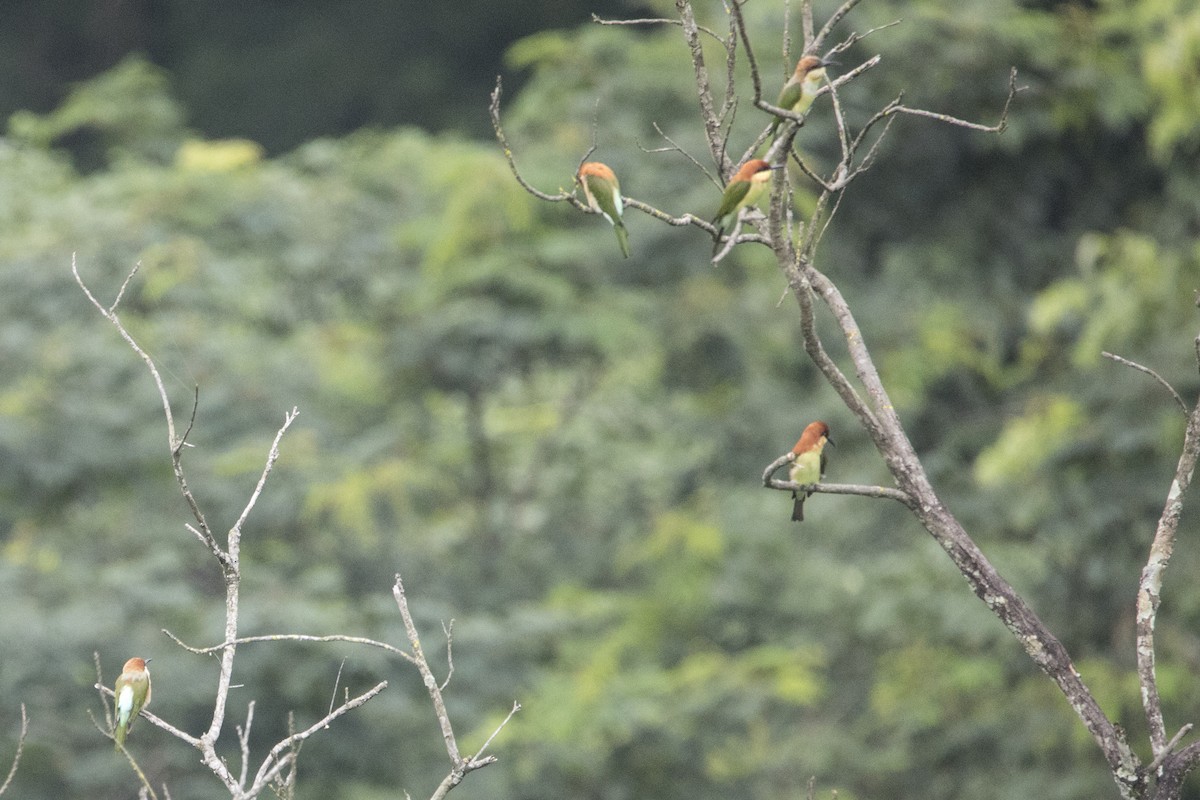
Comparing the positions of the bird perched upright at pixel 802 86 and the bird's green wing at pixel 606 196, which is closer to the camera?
the bird perched upright at pixel 802 86

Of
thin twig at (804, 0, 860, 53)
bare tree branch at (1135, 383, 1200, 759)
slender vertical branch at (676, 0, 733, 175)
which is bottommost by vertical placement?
bare tree branch at (1135, 383, 1200, 759)

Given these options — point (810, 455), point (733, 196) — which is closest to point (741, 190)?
point (733, 196)

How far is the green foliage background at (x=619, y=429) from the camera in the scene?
5766 millimetres

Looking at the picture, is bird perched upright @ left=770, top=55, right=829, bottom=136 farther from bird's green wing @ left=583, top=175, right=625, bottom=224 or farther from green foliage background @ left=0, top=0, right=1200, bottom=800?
green foliage background @ left=0, top=0, right=1200, bottom=800

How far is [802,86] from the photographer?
2.11 meters

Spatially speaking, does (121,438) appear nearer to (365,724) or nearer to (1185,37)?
(365,724)

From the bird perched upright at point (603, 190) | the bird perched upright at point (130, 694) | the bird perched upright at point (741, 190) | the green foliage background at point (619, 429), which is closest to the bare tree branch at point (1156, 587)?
the bird perched upright at point (741, 190)

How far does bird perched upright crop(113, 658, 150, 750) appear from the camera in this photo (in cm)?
217

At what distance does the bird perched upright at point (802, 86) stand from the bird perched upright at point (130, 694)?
4.03 ft

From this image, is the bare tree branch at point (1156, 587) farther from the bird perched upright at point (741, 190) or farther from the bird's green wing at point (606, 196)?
the bird's green wing at point (606, 196)

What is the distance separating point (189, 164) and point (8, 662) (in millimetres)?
2853

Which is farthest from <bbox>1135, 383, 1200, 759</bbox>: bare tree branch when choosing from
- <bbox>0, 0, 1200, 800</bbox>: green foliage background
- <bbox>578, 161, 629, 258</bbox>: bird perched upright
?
<bbox>0, 0, 1200, 800</bbox>: green foliage background

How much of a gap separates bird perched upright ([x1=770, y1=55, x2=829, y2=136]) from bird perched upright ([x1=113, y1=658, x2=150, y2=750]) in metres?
1.23

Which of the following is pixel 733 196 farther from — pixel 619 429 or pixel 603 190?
pixel 619 429
